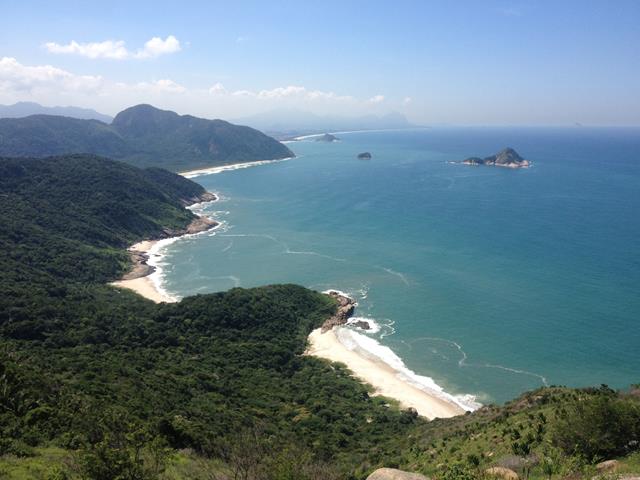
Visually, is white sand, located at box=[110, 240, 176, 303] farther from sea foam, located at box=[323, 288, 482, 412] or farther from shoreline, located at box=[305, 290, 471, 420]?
sea foam, located at box=[323, 288, 482, 412]

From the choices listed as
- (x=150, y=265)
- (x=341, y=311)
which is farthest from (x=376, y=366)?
(x=150, y=265)

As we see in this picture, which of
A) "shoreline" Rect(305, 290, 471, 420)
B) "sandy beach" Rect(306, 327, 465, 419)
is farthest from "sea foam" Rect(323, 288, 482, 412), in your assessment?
"sandy beach" Rect(306, 327, 465, 419)

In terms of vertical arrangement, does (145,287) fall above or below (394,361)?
above

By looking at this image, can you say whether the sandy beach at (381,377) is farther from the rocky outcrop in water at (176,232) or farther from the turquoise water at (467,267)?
the rocky outcrop in water at (176,232)

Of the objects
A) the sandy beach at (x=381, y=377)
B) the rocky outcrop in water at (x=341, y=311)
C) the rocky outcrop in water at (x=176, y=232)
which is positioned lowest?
the sandy beach at (x=381, y=377)

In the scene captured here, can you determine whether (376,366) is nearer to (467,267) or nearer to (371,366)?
(371,366)

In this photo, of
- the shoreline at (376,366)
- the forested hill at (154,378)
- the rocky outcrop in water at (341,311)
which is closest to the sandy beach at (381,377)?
the shoreline at (376,366)
